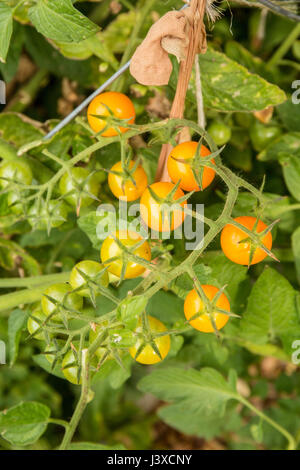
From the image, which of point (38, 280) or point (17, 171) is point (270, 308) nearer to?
point (38, 280)

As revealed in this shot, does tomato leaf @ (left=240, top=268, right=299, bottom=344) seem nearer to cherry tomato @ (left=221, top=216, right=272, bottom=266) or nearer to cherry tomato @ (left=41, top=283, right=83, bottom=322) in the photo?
cherry tomato @ (left=221, top=216, right=272, bottom=266)

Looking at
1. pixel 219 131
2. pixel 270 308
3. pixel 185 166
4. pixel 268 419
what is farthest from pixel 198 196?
pixel 268 419

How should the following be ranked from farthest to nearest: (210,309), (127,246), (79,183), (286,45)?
(286,45), (79,183), (127,246), (210,309)

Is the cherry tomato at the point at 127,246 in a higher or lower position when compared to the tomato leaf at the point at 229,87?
lower

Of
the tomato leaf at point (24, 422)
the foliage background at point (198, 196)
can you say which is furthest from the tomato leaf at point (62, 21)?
the tomato leaf at point (24, 422)

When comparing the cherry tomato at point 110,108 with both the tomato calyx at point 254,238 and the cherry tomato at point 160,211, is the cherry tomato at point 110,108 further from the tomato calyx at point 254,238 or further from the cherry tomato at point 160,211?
the tomato calyx at point 254,238
